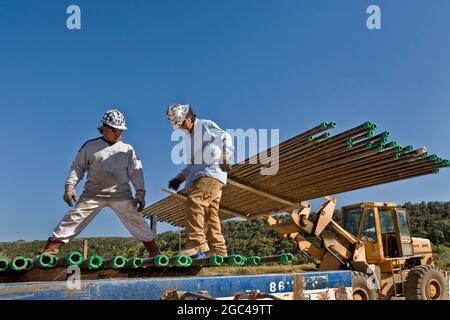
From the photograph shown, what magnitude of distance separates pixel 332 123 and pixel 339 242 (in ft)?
12.1

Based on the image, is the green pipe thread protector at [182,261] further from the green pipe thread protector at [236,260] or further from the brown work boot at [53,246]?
the brown work boot at [53,246]

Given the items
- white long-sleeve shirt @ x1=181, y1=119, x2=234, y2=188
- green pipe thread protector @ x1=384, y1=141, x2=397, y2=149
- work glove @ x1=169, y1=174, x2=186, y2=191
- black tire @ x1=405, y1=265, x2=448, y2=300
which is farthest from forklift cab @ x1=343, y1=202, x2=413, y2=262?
white long-sleeve shirt @ x1=181, y1=119, x2=234, y2=188

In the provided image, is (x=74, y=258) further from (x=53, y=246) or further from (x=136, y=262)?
(x=53, y=246)

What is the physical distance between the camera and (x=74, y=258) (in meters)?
3.23

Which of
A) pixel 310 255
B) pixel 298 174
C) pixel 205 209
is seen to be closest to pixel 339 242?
pixel 310 255

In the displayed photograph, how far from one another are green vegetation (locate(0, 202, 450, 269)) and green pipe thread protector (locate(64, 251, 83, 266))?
5.92 meters

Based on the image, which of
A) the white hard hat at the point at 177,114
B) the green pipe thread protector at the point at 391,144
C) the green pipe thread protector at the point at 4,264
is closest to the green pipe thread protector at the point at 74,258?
the green pipe thread protector at the point at 4,264

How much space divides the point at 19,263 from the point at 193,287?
4.48 feet

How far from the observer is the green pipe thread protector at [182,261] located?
355cm

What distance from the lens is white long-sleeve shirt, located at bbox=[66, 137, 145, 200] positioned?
14.8ft

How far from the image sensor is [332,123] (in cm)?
605

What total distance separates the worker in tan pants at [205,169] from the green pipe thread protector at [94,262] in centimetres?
113

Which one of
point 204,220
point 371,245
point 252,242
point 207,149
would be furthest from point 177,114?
point 252,242
